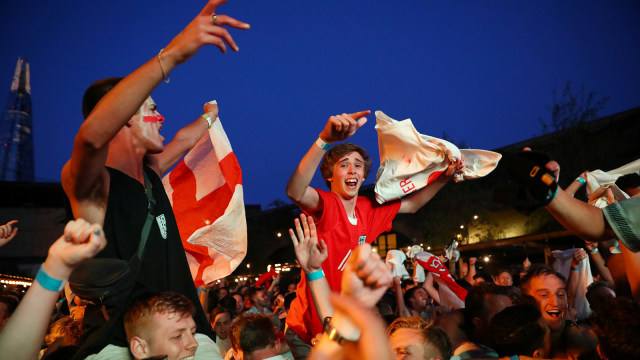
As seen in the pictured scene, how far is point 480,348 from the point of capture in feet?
12.0

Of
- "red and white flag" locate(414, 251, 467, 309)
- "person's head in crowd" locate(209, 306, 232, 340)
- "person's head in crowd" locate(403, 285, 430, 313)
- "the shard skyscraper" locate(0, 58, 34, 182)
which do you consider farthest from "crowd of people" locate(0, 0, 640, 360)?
"the shard skyscraper" locate(0, 58, 34, 182)

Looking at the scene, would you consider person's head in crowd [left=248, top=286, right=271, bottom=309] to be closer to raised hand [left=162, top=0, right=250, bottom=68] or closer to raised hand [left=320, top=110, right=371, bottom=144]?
raised hand [left=320, top=110, right=371, bottom=144]

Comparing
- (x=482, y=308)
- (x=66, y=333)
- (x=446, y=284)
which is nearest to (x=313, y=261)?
(x=482, y=308)

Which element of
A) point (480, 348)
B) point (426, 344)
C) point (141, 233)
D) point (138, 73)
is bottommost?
point (480, 348)

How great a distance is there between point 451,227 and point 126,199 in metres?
23.0

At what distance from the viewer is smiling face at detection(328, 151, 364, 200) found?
4.07 m

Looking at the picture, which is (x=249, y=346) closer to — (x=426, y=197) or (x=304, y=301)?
(x=304, y=301)

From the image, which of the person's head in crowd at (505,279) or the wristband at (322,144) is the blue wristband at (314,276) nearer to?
the wristband at (322,144)

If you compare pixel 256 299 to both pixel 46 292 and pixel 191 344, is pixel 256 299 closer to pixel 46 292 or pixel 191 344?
pixel 191 344

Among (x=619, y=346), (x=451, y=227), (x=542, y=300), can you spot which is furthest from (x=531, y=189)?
(x=451, y=227)

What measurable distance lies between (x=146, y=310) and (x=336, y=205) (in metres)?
1.94

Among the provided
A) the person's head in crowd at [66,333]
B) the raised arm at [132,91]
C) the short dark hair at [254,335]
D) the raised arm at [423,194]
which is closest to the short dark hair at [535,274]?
the raised arm at [423,194]

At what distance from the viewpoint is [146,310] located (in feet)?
7.72

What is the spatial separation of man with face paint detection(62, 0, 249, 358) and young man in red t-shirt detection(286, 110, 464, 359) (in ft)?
3.49
